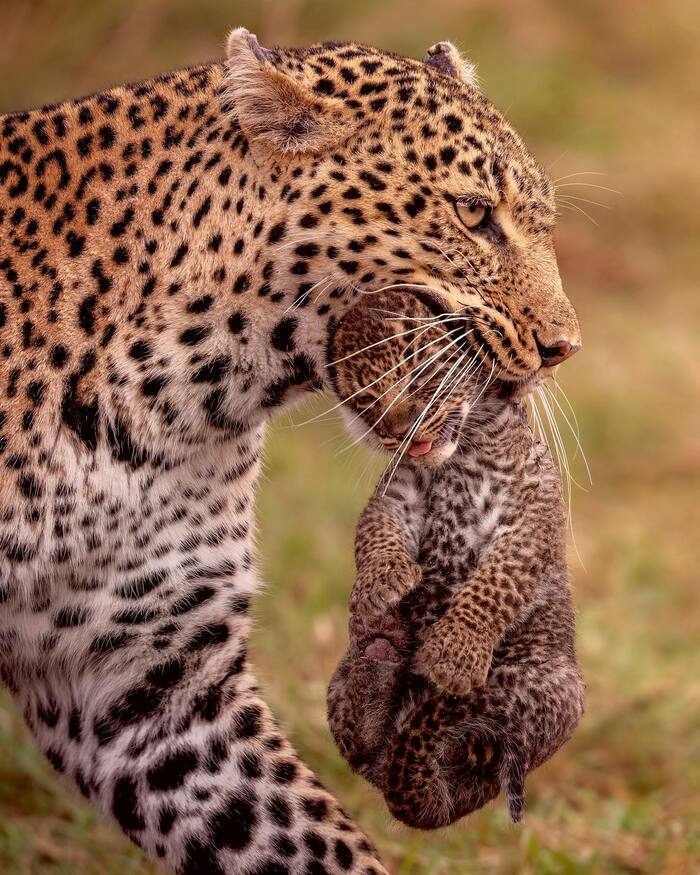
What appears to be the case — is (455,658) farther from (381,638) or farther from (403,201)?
(403,201)

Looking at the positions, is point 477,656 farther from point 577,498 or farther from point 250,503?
point 577,498

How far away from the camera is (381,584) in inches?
142

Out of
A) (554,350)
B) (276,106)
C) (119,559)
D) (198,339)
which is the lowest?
(119,559)

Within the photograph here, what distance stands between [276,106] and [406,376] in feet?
2.87

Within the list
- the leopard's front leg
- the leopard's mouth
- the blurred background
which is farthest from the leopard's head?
the leopard's front leg

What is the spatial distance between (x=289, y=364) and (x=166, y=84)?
905 millimetres

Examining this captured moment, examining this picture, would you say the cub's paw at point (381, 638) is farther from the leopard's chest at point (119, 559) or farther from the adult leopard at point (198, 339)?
the leopard's chest at point (119, 559)

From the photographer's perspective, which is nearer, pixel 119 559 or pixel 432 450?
pixel 432 450

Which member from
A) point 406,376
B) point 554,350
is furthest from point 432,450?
point 554,350

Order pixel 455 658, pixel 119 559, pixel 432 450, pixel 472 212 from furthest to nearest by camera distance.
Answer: pixel 119 559
pixel 472 212
pixel 432 450
pixel 455 658

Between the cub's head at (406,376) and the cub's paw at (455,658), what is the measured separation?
1.27 ft

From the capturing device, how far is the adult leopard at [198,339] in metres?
4.03

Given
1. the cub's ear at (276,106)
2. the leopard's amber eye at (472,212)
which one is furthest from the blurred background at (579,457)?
the cub's ear at (276,106)

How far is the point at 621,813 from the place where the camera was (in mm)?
5832
